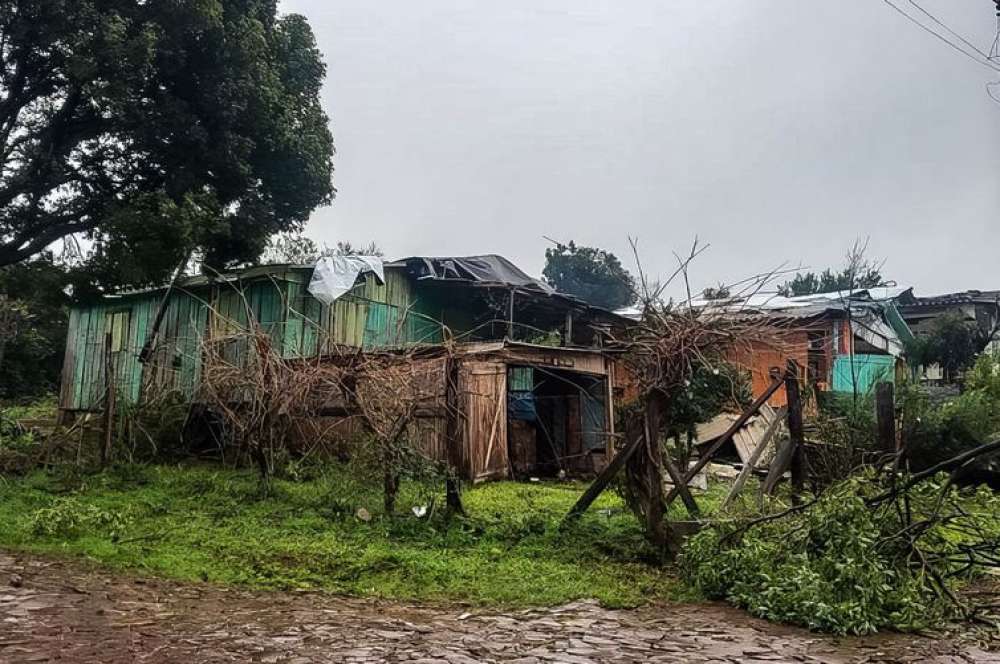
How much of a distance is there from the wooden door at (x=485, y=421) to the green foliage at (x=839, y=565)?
19.2 feet

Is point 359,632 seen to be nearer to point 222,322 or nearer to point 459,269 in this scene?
point 222,322

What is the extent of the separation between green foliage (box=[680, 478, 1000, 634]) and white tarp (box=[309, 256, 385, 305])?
10256 millimetres

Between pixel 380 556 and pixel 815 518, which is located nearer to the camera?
pixel 815 518

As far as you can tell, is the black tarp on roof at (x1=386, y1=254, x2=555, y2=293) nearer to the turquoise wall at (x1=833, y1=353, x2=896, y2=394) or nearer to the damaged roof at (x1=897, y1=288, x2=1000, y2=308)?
the turquoise wall at (x1=833, y1=353, x2=896, y2=394)

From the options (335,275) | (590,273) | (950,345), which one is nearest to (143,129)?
(335,275)

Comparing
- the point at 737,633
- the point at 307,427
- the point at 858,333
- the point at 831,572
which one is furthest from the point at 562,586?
the point at 858,333

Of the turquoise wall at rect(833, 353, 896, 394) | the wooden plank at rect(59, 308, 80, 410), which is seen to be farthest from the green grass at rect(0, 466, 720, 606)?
the turquoise wall at rect(833, 353, 896, 394)

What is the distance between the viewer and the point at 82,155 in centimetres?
1330

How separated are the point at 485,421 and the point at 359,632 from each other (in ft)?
24.4

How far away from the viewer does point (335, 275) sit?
14945 millimetres

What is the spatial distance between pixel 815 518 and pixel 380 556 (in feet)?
13.0

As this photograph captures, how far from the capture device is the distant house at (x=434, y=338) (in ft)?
40.2

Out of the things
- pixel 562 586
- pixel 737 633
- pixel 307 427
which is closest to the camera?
pixel 737 633

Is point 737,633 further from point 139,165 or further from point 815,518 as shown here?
point 139,165
